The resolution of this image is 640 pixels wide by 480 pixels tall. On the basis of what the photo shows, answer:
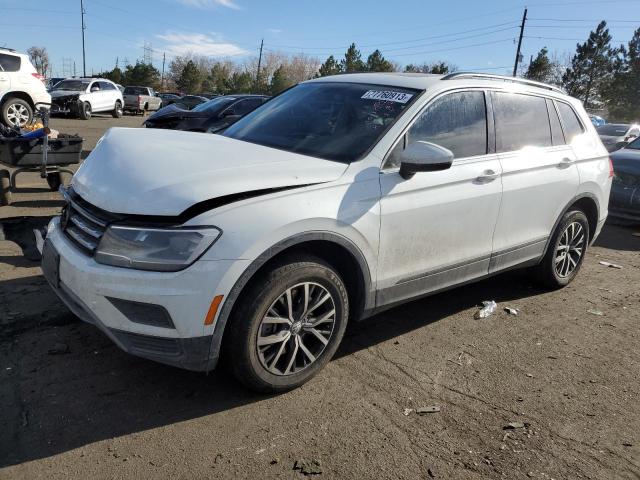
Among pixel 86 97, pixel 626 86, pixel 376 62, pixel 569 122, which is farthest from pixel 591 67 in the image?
pixel 569 122

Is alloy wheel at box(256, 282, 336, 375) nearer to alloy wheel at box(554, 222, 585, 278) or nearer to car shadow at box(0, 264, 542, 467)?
car shadow at box(0, 264, 542, 467)

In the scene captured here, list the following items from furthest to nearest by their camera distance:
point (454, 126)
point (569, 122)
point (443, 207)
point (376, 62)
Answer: point (376, 62)
point (569, 122)
point (454, 126)
point (443, 207)

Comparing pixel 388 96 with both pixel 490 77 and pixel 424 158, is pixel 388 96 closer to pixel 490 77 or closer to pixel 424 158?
pixel 424 158

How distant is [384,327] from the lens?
4105 mm

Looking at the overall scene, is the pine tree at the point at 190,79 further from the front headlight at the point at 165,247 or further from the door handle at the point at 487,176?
the front headlight at the point at 165,247

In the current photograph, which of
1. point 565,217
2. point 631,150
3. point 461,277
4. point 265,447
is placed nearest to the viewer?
point 265,447

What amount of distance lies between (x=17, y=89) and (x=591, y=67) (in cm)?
5437

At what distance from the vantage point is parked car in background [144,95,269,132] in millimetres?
11273

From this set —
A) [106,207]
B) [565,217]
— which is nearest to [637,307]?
[565,217]

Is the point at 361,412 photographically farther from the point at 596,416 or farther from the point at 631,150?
the point at 631,150

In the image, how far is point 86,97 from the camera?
24.2m

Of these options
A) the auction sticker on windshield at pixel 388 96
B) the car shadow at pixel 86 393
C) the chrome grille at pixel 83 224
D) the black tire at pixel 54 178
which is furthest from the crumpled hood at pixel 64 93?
the auction sticker on windshield at pixel 388 96

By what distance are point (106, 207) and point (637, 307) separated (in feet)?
15.4

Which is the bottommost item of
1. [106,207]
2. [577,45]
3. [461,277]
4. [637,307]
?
[637,307]
